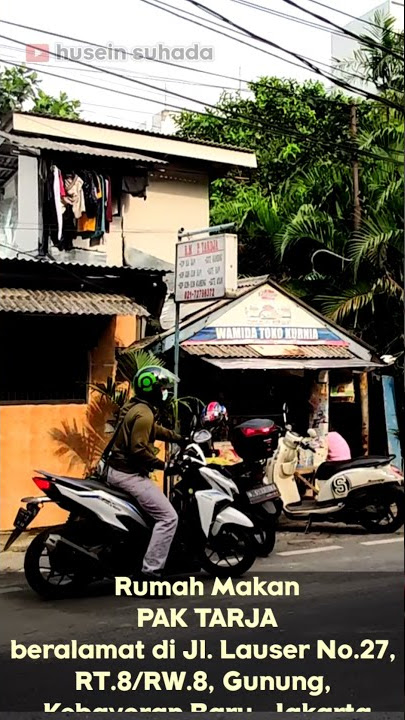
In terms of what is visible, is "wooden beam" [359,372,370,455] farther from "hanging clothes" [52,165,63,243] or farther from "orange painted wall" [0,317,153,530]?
"hanging clothes" [52,165,63,243]

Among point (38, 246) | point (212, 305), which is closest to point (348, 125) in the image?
point (38, 246)

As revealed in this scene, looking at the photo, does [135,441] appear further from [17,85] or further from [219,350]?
[17,85]

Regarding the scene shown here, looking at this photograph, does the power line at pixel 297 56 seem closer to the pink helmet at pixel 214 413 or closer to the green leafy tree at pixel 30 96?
the green leafy tree at pixel 30 96

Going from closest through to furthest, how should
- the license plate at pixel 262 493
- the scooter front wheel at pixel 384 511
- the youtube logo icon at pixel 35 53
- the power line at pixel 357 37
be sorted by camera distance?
1. the power line at pixel 357 37
2. the scooter front wheel at pixel 384 511
3. the youtube logo icon at pixel 35 53
4. the license plate at pixel 262 493

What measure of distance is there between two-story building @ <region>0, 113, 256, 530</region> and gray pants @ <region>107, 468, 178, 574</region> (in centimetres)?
13

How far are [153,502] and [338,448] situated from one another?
692mm

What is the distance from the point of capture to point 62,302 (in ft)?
8.20

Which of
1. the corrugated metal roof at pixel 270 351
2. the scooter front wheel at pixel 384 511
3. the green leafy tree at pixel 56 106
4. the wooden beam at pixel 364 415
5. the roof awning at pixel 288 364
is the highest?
the green leafy tree at pixel 56 106

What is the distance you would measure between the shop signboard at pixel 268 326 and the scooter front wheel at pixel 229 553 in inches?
23.5

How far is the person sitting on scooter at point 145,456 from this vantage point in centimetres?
221

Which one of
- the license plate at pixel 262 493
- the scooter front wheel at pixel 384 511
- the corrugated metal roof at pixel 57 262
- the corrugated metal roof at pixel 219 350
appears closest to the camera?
the scooter front wheel at pixel 384 511

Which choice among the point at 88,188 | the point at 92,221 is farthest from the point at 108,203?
the point at 88,188

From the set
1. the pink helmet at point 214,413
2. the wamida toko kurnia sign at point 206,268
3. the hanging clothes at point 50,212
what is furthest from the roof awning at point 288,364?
the hanging clothes at point 50,212

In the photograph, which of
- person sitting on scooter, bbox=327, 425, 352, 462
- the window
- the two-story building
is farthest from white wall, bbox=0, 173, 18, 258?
person sitting on scooter, bbox=327, 425, 352, 462
